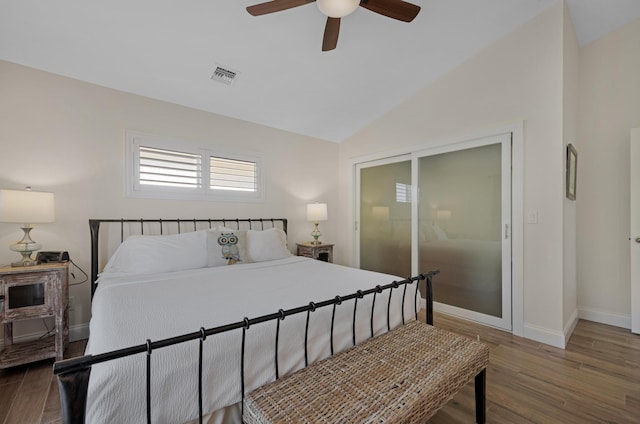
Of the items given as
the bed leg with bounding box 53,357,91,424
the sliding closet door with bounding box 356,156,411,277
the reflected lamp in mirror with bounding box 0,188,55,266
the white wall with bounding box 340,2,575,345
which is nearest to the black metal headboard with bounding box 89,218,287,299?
the reflected lamp in mirror with bounding box 0,188,55,266

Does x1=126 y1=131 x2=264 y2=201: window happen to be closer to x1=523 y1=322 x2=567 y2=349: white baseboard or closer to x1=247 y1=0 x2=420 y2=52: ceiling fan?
x1=247 y1=0 x2=420 y2=52: ceiling fan

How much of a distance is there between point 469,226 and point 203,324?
289 centimetres

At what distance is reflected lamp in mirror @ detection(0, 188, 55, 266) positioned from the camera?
6.72 ft

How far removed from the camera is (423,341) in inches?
64.2

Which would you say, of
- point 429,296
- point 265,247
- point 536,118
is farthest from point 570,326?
point 265,247

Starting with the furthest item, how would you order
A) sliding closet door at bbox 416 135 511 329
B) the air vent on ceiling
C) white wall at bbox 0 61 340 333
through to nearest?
sliding closet door at bbox 416 135 511 329, the air vent on ceiling, white wall at bbox 0 61 340 333

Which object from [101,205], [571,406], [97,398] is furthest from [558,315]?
[101,205]

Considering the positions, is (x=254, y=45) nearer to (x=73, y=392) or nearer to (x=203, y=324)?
(x=203, y=324)

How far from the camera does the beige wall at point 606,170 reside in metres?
2.89

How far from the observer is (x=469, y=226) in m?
3.14

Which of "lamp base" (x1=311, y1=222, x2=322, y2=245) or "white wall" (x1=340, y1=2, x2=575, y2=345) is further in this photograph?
"lamp base" (x1=311, y1=222, x2=322, y2=245)

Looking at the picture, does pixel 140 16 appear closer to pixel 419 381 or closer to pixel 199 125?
pixel 199 125

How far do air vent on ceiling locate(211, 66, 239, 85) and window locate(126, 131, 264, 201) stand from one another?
82cm

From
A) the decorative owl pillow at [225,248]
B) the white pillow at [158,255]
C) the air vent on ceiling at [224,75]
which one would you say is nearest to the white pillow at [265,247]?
the decorative owl pillow at [225,248]
